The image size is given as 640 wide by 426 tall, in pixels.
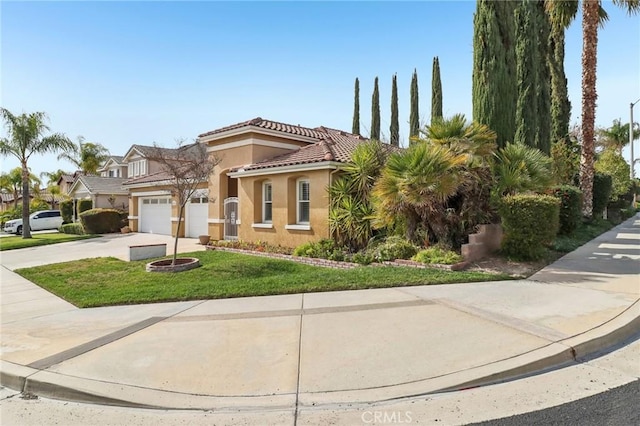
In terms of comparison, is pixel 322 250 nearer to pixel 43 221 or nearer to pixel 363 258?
pixel 363 258

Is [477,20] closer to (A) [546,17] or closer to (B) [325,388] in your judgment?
(A) [546,17]

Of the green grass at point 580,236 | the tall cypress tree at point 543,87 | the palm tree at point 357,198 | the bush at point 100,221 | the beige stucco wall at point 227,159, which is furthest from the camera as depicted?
the bush at point 100,221

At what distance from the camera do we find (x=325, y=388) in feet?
13.2

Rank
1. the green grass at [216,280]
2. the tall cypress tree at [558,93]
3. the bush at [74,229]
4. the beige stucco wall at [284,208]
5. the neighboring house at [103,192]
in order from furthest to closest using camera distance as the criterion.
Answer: the neighboring house at [103,192] → the bush at [74,229] → the tall cypress tree at [558,93] → the beige stucco wall at [284,208] → the green grass at [216,280]

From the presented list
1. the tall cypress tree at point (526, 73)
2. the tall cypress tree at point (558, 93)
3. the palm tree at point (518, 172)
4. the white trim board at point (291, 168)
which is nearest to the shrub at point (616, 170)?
the tall cypress tree at point (558, 93)

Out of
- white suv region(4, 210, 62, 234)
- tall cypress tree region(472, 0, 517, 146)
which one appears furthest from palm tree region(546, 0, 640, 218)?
white suv region(4, 210, 62, 234)

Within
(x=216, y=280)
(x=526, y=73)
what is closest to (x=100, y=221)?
(x=216, y=280)

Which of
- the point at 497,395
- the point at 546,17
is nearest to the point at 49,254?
the point at 497,395

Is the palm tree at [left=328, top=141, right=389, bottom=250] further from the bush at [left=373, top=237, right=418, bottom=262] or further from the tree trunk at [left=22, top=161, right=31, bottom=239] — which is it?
the tree trunk at [left=22, top=161, right=31, bottom=239]

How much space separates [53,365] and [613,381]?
21.2ft

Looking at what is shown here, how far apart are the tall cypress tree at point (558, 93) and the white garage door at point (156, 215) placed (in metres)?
23.8

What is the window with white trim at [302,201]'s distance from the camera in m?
14.9

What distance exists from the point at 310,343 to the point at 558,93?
24164 millimetres

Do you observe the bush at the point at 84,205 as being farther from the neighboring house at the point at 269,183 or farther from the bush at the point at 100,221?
the neighboring house at the point at 269,183
